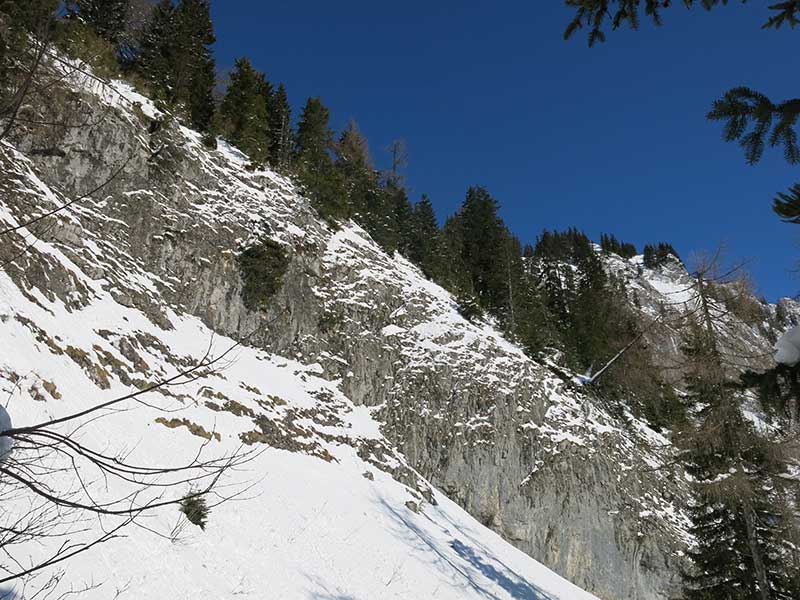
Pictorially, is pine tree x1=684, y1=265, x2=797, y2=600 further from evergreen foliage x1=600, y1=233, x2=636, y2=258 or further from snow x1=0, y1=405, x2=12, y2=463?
evergreen foliage x1=600, y1=233, x2=636, y2=258

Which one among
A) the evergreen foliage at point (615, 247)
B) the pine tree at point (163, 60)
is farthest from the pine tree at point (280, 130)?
the evergreen foliage at point (615, 247)

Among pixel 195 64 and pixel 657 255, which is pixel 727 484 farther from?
pixel 657 255

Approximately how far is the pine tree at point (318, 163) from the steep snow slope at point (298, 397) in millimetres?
1655

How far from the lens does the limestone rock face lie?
19.2 m

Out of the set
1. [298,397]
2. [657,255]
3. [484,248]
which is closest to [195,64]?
[298,397]

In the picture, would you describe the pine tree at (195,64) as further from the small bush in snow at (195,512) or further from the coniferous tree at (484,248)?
the small bush in snow at (195,512)

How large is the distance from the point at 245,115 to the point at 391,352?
17.9 meters

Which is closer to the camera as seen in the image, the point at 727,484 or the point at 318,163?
the point at 727,484

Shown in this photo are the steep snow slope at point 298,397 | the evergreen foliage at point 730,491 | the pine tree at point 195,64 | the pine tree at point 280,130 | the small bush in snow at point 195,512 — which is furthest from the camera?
the pine tree at point 280,130

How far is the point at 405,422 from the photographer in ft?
75.9

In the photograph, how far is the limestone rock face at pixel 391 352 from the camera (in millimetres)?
19188

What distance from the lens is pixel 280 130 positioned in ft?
114

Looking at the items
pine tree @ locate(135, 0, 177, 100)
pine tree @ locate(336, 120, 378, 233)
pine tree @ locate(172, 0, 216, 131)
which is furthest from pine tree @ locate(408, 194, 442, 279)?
pine tree @ locate(135, 0, 177, 100)

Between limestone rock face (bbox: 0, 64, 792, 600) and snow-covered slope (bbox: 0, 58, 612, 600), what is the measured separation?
136mm
